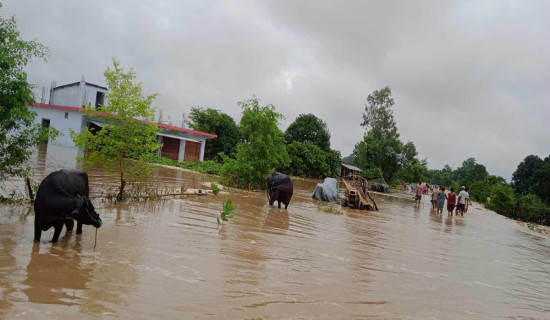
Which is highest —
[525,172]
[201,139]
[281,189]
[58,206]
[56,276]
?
[525,172]

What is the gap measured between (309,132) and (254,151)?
29.4m

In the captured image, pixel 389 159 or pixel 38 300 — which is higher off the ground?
pixel 389 159

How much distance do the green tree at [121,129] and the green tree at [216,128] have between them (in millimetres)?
29477

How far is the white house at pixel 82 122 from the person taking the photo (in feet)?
103

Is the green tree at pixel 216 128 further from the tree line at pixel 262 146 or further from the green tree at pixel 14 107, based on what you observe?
the green tree at pixel 14 107

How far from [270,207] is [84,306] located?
9.96m

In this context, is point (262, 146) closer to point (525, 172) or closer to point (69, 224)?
point (69, 224)

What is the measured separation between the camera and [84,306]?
391 cm

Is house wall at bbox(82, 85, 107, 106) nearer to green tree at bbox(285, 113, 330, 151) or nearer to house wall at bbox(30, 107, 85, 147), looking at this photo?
house wall at bbox(30, 107, 85, 147)

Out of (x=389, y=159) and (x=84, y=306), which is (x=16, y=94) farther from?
(x=389, y=159)

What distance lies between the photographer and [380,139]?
49.2 m


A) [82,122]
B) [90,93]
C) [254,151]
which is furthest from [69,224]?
[90,93]

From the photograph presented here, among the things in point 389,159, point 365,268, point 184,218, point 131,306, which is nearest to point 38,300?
point 131,306

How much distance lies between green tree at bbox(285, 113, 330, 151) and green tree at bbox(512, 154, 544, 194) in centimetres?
2721
